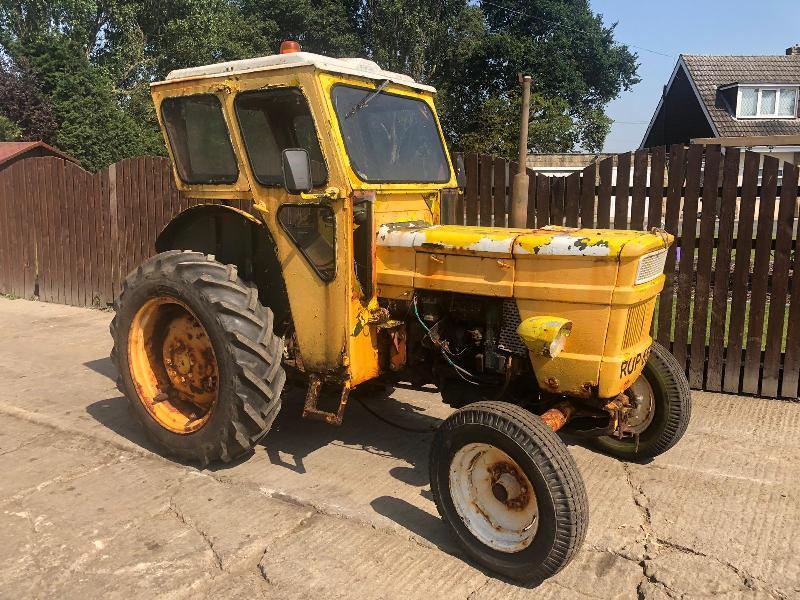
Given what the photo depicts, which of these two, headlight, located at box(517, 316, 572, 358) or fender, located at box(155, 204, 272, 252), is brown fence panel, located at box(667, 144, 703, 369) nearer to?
headlight, located at box(517, 316, 572, 358)

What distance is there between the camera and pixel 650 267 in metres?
3.35

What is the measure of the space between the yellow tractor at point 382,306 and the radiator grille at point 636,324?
0.01 metres

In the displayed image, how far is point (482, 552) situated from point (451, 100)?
1416 inches

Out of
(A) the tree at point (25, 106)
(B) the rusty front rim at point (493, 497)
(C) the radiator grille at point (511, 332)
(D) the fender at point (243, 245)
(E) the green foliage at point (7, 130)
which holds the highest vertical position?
(A) the tree at point (25, 106)

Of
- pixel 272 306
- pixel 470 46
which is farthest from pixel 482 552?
pixel 470 46

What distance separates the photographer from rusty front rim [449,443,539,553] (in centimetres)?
303

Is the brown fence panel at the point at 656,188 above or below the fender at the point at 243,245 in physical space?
above

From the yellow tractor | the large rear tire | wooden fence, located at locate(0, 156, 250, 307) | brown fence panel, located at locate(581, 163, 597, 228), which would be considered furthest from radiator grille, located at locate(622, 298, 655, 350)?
wooden fence, located at locate(0, 156, 250, 307)

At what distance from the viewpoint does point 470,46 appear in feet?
116

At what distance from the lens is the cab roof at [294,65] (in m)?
3.63

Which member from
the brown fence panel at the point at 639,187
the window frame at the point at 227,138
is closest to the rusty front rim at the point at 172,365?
the window frame at the point at 227,138

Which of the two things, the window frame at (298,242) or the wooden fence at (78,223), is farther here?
the wooden fence at (78,223)

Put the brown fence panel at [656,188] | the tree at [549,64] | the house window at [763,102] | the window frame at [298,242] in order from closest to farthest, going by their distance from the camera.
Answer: the window frame at [298,242]
the brown fence panel at [656,188]
the house window at [763,102]
the tree at [549,64]

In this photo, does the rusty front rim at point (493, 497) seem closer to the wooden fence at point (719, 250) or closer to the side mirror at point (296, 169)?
the side mirror at point (296, 169)
